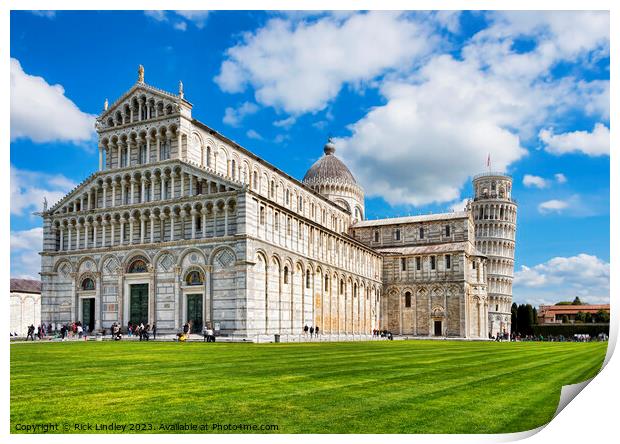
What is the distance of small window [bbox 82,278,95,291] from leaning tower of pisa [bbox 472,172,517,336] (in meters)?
74.2

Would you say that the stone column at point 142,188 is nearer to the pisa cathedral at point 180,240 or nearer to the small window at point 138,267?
the pisa cathedral at point 180,240

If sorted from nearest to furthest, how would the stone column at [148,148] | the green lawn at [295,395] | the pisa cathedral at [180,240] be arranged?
the green lawn at [295,395], the pisa cathedral at [180,240], the stone column at [148,148]

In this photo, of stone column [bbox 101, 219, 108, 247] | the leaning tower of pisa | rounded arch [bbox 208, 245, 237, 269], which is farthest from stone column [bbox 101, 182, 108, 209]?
the leaning tower of pisa

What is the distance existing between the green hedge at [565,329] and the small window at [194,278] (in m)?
45.6

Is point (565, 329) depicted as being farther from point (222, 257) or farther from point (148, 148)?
point (148, 148)

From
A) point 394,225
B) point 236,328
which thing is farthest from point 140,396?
point 394,225

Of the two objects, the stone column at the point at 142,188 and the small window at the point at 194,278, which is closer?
the small window at the point at 194,278

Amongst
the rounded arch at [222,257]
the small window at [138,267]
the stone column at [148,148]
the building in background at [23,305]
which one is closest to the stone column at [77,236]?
the small window at [138,267]

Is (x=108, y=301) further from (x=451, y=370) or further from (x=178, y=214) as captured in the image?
(x=451, y=370)

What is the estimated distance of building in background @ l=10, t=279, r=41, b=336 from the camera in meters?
63.0

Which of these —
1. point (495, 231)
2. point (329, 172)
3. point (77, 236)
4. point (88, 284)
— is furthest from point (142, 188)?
point (495, 231)

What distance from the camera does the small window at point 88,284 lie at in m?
47.7

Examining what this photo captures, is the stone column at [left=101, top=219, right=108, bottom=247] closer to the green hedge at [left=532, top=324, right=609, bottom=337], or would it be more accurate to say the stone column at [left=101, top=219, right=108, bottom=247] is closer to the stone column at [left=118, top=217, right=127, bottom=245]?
the stone column at [left=118, top=217, right=127, bottom=245]

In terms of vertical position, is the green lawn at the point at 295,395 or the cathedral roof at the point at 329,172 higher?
the cathedral roof at the point at 329,172
